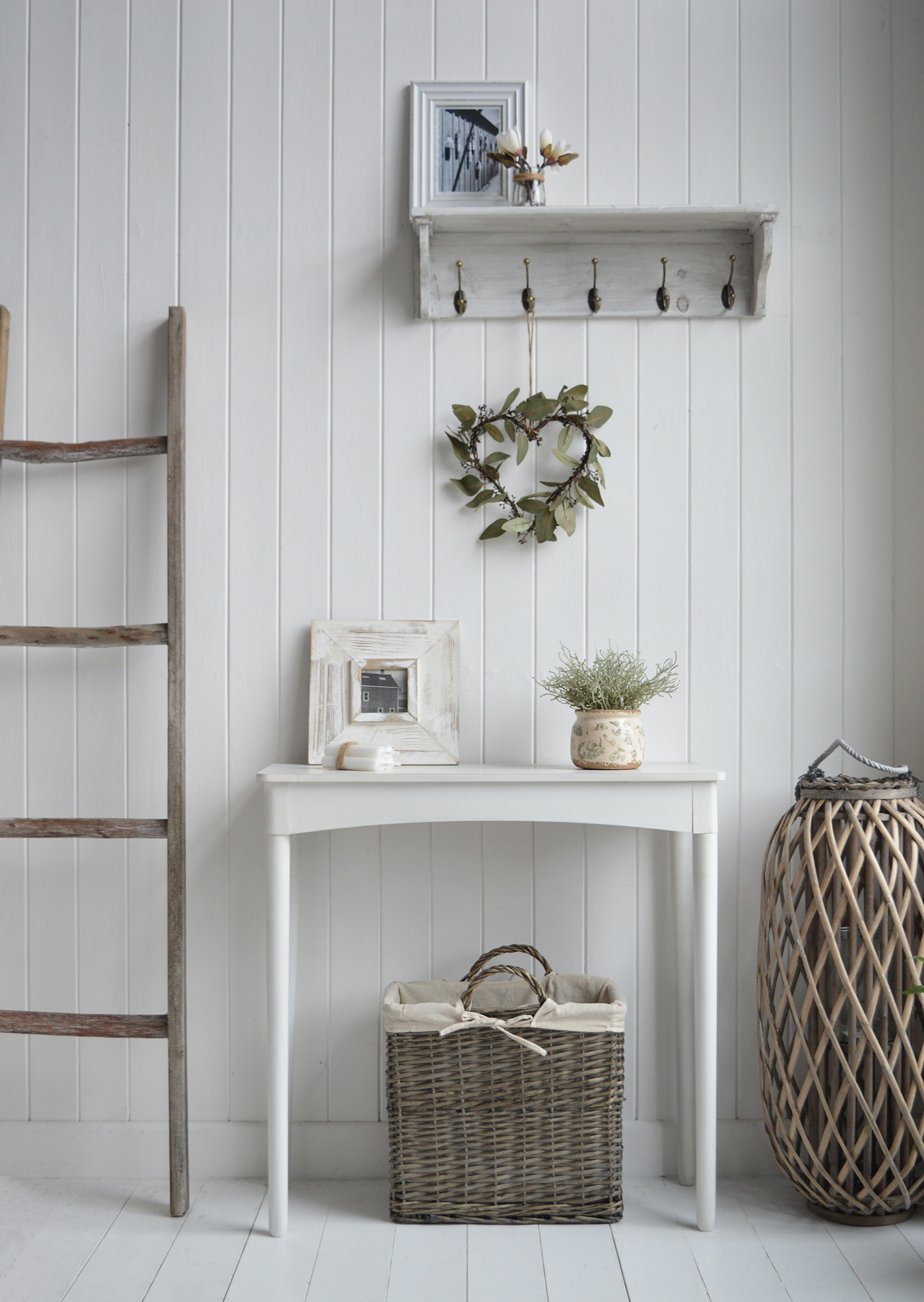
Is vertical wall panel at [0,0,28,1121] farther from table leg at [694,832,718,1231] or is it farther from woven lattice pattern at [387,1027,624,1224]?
table leg at [694,832,718,1231]

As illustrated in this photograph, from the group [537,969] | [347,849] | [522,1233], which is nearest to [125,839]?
[347,849]

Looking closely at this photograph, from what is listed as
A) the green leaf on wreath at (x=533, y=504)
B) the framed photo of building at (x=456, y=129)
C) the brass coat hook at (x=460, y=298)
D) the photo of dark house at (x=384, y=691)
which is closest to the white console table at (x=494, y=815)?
the photo of dark house at (x=384, y=691)

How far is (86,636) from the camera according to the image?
6.39 feet

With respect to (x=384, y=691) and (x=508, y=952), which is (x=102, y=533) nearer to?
(x=384, y=691)

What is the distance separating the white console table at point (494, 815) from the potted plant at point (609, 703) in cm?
5

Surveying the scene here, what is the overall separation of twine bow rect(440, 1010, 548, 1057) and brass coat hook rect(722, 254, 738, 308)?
151 centimetres

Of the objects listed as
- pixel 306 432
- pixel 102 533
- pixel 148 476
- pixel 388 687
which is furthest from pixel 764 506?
pixel 102 533

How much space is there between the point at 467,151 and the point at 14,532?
1.28 meters

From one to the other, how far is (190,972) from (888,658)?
1645mm

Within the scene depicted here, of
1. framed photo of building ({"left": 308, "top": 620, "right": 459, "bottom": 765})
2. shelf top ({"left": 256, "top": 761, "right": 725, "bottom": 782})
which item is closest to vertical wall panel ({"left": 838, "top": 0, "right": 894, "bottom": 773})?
shelf top ({"left": 256, "top": 761, "right": 725, "bottom": 782})

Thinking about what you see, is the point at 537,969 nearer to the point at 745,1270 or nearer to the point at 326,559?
the point at 745,1270

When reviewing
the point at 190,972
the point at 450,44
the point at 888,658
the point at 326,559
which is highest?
the point at 450,44

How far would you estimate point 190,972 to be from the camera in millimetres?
2102

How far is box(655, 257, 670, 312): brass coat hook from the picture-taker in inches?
Result: 82.6
